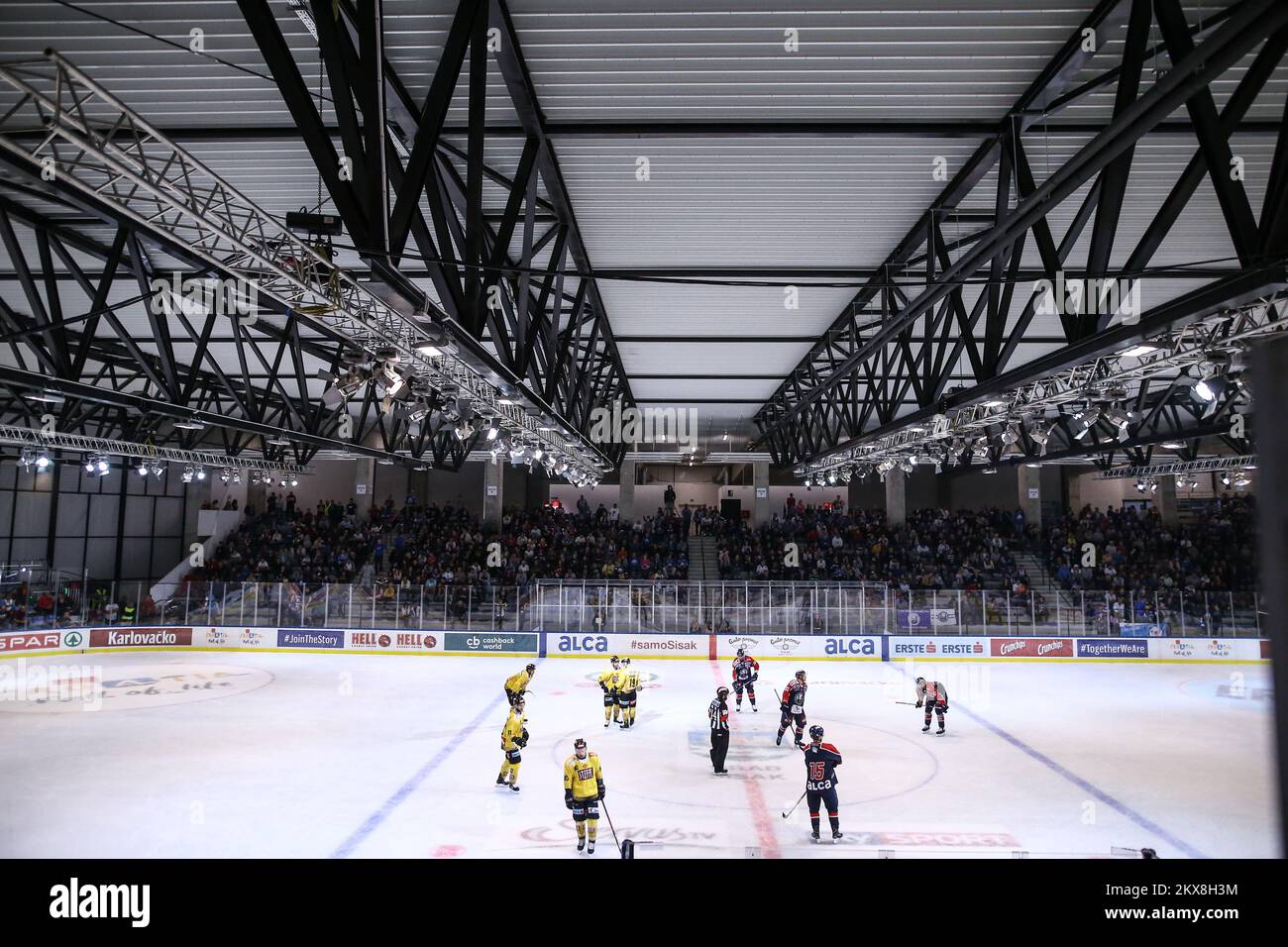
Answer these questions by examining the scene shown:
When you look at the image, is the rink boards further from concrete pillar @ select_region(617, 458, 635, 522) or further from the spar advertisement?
A: concrete pillar @ select_region(617, 458, 635, 522)

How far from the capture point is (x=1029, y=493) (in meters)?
36.2

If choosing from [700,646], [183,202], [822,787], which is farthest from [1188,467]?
[183,202]

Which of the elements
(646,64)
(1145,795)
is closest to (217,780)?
(646,64)

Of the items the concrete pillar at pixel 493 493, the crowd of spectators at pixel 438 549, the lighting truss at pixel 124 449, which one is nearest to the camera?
the lighting truss at pixel 124 449

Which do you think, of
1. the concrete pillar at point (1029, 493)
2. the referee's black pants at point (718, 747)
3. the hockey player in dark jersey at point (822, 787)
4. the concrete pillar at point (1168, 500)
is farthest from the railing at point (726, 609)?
the hockey player in dark jersey at point (822, 787)

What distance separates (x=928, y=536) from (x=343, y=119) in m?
30.9

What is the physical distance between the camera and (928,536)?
3181 centimetres

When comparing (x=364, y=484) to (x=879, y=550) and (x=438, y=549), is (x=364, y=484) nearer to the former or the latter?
(x=438, y=549)

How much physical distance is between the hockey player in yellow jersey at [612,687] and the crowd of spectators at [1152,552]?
19.9 m

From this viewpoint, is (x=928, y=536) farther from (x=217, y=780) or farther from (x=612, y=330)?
(x=217, y=780)

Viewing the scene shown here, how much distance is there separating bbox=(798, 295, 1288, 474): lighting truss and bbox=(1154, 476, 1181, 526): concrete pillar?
866 inches

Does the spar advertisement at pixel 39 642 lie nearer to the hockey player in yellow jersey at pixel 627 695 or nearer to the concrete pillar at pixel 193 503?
the concrete pillar at pixel 193 503

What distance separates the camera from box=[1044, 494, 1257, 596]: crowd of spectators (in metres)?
27.3

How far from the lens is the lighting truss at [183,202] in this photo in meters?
5.54
